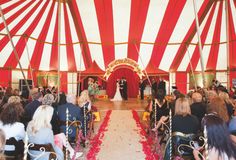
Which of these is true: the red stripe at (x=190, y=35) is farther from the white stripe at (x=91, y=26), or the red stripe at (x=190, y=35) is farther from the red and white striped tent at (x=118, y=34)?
the white stripe at (x=91, y=26)

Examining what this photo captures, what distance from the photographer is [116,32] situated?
883 cm

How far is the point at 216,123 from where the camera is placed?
1899 mm

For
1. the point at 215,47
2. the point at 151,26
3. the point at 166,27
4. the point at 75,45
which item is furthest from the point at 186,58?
the point at 75,45

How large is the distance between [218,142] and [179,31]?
722 centimetres

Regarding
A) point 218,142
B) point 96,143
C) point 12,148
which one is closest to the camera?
point 218,142

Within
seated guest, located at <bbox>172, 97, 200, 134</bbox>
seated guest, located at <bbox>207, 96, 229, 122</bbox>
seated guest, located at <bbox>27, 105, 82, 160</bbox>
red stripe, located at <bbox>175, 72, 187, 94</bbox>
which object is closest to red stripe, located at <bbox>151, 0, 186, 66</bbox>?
red stripe, located at <bbox>175, 72, 187, 94</bbox>

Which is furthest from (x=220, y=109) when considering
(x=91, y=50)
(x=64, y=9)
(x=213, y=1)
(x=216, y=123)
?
(x=91, y=50)

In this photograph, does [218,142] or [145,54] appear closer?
[218,142]

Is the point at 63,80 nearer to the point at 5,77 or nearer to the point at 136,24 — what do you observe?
the point at 5,77

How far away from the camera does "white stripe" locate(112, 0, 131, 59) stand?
7.32m

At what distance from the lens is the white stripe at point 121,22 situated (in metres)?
7.32

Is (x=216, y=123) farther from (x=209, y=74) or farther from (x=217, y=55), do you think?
(x=209, y=74)

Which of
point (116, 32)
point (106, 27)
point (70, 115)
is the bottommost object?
point (70, 115)

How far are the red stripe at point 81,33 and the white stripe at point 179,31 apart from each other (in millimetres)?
2957
